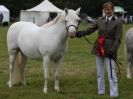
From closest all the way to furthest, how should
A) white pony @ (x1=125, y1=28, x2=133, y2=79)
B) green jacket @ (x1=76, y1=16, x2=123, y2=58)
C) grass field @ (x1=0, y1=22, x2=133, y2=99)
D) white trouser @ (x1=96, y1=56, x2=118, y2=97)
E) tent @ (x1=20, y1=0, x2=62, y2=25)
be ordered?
green jacket @ (x1=76, y1=16, x2=123, y2=58)
white trouser @ (x1=96, y1=56, x2=118, y2=97)
grass field @ (x1=0, y1=22, x2=133, y2=99)
white pony @ (x1=125, y1=28, x2=133, y2=79)
tent @ (x1=20, y1=0, x2=62, y2=25)

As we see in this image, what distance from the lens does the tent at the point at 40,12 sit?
178 ft

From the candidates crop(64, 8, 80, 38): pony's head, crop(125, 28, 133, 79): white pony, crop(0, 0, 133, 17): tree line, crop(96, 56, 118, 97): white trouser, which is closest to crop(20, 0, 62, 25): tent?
crop(0, 0, 133, 17): tree line

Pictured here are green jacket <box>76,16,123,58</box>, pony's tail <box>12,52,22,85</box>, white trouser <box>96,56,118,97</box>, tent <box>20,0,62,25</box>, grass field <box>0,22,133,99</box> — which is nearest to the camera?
green jacket <box>76,16,123,58</box>

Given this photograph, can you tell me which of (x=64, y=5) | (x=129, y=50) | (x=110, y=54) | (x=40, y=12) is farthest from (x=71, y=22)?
(x=64, y=5)

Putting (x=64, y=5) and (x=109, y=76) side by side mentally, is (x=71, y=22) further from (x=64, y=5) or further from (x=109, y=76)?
(x=64, y=5)

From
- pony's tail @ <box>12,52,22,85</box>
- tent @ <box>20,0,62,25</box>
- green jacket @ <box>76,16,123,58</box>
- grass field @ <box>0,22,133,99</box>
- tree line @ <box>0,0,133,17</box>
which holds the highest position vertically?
tree line @ <box>0,0,133,17</box>

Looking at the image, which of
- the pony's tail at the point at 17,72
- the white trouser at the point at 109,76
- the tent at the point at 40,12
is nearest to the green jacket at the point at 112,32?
the white trouser at the point at 109,76

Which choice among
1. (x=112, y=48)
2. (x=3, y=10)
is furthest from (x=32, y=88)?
(x=3, y=10)

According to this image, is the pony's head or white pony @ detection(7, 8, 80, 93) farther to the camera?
white pony @ detection(7, 8, 80, 93)

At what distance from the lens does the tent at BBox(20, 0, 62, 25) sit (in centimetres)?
Answer: 5438

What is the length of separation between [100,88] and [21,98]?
189cm

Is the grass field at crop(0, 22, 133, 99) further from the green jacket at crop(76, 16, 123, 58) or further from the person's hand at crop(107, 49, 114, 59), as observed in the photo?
the green jacket at crop(76, 16, 123, 58)

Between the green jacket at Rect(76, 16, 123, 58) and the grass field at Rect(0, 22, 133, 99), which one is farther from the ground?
the green jacket at Rect(76, 16, 123, 58)

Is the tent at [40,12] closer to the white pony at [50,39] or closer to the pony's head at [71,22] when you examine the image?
the white pony at [50,39]
